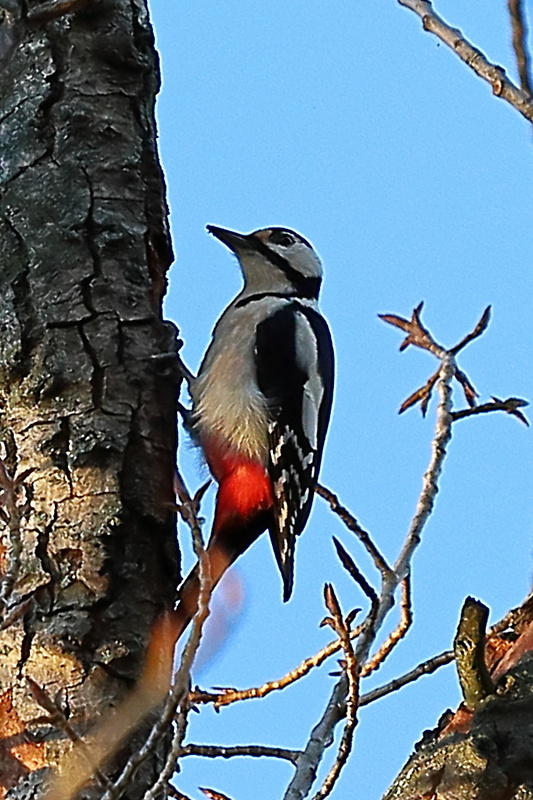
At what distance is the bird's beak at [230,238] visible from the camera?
4.00 m

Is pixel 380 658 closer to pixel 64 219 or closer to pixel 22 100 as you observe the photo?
pixel 64 219

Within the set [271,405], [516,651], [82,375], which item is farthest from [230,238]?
[516,651]

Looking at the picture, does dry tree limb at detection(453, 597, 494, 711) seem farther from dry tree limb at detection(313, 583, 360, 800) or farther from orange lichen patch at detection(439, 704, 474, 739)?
dry tree limb at detection(313, 583, 360, 800)

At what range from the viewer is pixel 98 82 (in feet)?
9.41

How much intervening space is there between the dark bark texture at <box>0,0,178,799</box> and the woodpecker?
72 centimetres

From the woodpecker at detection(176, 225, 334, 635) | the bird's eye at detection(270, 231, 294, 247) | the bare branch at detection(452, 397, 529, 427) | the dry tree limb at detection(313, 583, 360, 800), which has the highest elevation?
the bird's eye at detection(270, 231, 294, 247)

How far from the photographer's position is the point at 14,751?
82.7 inches

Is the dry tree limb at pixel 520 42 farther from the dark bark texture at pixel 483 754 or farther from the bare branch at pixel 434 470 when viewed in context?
the dark bark texture at pixel 483 754

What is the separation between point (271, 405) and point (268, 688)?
136 centimetres

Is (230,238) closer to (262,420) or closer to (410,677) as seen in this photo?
(262,420)

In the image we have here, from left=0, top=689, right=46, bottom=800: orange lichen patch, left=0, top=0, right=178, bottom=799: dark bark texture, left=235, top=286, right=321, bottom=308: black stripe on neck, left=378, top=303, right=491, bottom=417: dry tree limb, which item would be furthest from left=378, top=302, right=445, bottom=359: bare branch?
left=235, top=286, right=321, bottom=308: black stripe on neck

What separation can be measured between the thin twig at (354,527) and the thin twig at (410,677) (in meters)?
0.27

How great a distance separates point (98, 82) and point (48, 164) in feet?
0.86

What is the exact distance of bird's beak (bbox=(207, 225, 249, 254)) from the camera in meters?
4.00
